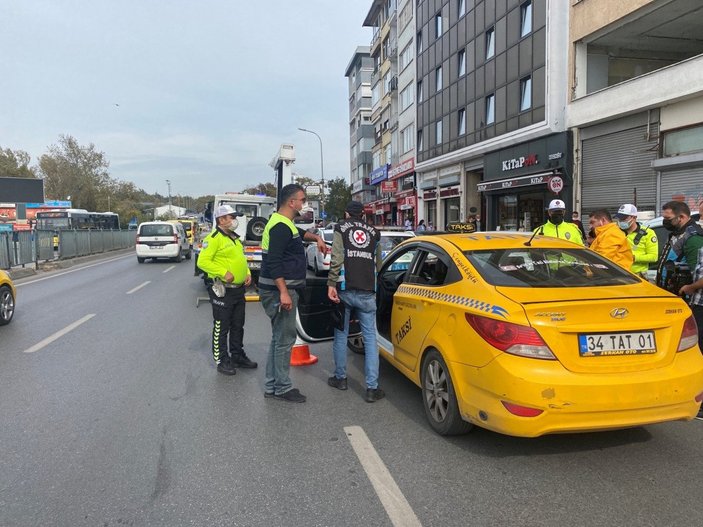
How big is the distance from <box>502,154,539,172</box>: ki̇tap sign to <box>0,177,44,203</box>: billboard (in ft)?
115

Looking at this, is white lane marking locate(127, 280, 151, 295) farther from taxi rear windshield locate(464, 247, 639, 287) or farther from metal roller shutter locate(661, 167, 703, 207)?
metal roller shutter locate(661, 167, 703, 207)

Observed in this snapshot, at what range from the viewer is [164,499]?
300cm

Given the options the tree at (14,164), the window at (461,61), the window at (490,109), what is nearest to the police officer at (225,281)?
the window at (490,109)

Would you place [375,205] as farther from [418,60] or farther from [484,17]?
[484,17]

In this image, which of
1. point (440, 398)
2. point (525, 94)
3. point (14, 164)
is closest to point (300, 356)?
point (440, 398)

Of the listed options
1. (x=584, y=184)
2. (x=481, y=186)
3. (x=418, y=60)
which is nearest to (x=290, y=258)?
(x=584, y=184)

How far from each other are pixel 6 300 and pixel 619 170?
16.6 metres

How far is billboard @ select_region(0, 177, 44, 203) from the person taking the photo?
129ft

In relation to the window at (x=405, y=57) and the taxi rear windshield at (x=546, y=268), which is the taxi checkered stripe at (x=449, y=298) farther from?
the window at (x=405, y=57)

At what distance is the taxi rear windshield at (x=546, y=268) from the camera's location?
12.4ft

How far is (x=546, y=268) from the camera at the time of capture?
4051 mm

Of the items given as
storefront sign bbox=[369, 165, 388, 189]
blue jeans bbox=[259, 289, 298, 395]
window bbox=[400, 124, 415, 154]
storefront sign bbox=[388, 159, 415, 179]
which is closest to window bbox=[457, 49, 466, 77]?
window bbox=[400, 124, 415, 154]

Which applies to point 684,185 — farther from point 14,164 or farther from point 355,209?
point 14,164

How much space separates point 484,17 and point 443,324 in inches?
944
